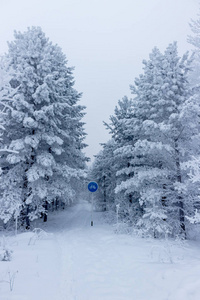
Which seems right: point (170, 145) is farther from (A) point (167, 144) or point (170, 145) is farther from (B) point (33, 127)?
(B) point (33, 127)

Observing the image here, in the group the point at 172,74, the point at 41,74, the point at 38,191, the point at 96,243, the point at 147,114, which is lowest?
the point at 96,243

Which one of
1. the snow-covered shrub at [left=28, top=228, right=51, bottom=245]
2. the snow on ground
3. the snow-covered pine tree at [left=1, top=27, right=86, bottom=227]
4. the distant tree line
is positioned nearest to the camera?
the snow on ground

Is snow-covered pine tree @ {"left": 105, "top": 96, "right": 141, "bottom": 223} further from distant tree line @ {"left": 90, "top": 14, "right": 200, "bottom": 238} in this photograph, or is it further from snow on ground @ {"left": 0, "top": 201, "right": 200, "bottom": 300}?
snow on ground @ {"left": 0, "top": 201, "right": 200, "bottom": 300}

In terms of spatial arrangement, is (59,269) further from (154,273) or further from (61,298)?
(154,273)

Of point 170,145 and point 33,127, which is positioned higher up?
point 33,127

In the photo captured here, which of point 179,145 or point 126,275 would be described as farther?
point 179,145

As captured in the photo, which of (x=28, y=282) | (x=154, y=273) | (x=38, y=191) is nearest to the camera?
(x=28, y=282)

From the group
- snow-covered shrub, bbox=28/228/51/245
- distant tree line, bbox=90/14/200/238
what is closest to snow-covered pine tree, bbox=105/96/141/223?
distant tree line, bbox=90/14/200/238

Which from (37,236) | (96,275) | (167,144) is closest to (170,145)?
(167,144)

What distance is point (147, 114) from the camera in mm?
14367

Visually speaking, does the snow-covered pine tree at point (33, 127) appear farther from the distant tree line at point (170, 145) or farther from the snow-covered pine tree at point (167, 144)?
the distant tree line at point (170, 145)

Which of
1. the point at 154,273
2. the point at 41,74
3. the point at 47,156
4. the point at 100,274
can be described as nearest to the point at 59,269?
the point at 100,274

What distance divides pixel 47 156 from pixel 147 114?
24.1 feet

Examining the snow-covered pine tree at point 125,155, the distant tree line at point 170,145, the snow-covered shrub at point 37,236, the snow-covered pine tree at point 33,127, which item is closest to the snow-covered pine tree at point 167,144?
the distant tree line at point 170,145
